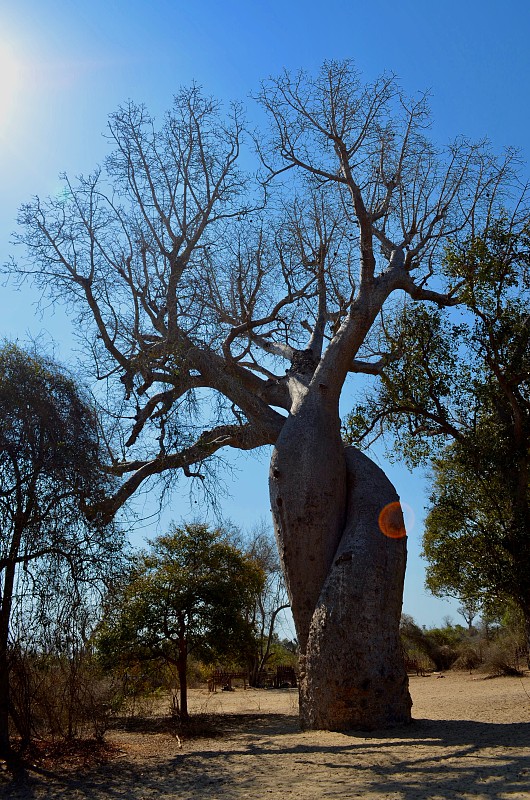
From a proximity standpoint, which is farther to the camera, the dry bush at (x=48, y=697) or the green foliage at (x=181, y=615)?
the green foliage at (x=181, y=615)

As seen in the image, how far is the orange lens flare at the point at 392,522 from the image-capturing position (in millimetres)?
7281

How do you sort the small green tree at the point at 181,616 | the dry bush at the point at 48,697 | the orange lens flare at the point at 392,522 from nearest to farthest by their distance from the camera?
the dry bush at the point at 48,697, the orange lens flare at the point at 392,522, the small green tree at the point at 181,616

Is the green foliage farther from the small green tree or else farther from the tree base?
the tree base

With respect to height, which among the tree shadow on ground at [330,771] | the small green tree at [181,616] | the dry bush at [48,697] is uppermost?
the small green tree at [181,616]

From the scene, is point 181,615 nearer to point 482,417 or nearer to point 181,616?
point 181,616

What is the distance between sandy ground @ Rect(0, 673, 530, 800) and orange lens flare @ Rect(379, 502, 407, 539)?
1.83 meters

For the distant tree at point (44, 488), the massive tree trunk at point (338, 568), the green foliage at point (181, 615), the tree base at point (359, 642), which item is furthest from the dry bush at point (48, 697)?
the green foliage at point (181, 615)

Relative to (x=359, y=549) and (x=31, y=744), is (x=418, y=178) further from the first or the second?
(x=31, y=744)

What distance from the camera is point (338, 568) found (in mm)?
6961

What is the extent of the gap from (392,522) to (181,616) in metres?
3.49

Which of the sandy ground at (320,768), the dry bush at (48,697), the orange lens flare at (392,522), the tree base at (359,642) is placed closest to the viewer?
the sandy ground at (320,768)

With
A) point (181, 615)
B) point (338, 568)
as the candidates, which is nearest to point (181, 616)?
point (181, 615)

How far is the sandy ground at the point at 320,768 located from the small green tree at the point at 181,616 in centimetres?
172

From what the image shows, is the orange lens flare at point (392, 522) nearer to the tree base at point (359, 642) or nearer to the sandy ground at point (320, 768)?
the tree base at point (359, 642)
